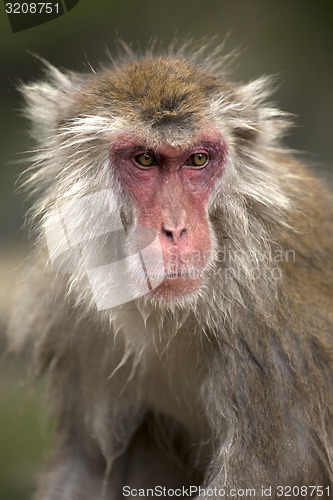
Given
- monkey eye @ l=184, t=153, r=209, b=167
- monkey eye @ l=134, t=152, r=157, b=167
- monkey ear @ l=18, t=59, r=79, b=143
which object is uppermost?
monkey ear @ l=18, t=59, r=79, b=143

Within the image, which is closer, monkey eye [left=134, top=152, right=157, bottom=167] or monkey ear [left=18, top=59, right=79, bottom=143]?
monkey eye [left=134, top=152, right=157, bottom=167]

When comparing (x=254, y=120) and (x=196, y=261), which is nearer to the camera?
(x=196, y=261)

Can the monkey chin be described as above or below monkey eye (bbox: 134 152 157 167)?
below

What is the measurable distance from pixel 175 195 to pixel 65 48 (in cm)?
254

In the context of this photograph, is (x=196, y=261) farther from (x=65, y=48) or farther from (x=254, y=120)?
(x=65, y=48)

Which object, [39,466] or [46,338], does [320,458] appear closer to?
[46,338]

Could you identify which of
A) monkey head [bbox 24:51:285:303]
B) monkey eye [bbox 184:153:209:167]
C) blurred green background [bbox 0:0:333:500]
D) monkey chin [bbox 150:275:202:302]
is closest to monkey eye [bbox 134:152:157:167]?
monkey head [bbox 24:51:285:303]

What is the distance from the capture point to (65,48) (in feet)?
19.3

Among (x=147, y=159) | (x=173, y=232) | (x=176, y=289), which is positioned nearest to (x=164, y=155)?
(x=147, y=159)

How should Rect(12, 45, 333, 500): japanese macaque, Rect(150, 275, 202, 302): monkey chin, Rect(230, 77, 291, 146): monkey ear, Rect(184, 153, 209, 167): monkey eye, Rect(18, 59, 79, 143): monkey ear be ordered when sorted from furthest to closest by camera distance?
Rect(18, 59, 79, 143): monkey ear, Rect(230, 77, 291, 146): monkey ear, Rect(184, 153, 209, 167): monkey eye, Rect(12, 45, 333, 500): japanese macaque, Rect(150, 275, 202, 302): monkey chin

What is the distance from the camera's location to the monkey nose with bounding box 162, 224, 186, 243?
12.5 ft

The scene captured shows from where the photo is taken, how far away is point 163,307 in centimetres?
401

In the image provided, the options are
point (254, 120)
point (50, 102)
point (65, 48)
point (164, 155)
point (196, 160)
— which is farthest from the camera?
point (65, 48)

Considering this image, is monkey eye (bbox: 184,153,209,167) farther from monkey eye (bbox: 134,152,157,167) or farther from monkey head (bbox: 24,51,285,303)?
monkey eye (bbox: 134,152,157,167)
